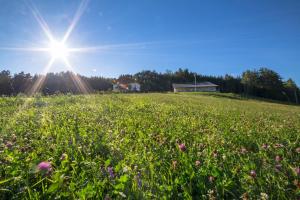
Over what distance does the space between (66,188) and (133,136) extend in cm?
218

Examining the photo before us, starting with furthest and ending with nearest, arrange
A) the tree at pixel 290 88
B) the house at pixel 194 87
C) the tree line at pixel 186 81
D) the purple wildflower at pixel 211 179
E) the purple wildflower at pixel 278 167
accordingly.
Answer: the tree at pixel 290 88
the house at pixel 194 87
the tree line at pixel 186 81
the purple wildflower at pixel 278 167
the purple wildflower at pixel 211 179

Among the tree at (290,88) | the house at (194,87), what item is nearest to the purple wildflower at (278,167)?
the house at (194,87)

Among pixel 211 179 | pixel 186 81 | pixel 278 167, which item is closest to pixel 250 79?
pixel 186 81

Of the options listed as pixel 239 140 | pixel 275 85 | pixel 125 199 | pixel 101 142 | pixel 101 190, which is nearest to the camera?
pixel 125 199

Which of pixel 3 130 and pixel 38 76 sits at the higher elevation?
pixel 38 76

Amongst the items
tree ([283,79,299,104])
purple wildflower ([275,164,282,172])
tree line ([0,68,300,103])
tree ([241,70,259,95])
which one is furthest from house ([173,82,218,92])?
purple wildflower ([275,164,282,172])

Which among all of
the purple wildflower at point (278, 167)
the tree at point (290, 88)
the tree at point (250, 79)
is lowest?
the purple wildflower at point (278, 167)

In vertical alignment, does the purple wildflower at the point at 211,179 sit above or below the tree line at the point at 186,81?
below

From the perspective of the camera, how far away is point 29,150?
314 cm

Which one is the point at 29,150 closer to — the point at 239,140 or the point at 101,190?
the point at 101,190

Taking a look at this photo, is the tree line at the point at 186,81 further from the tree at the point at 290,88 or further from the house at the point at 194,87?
the house at the point at 194,87

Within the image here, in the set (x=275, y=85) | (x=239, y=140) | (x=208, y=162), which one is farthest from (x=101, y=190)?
(x=275, y=85)

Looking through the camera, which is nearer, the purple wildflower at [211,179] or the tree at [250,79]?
the purple wildflower at [211,179]

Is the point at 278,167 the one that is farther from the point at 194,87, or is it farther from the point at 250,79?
the point at 250,79
